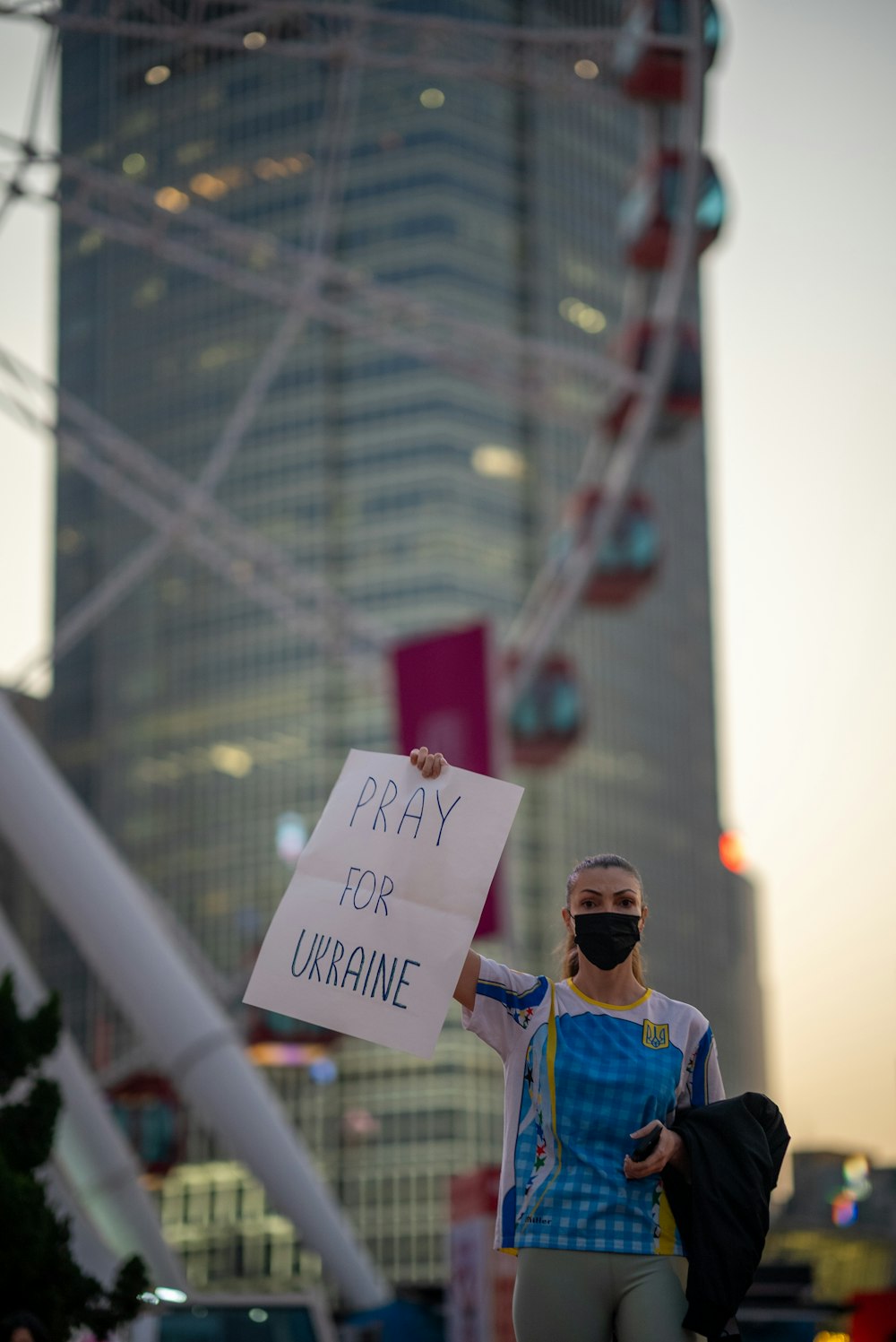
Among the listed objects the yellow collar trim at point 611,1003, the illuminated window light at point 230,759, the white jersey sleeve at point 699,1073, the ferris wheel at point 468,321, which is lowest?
the white jersey sleeve at point 699,1073

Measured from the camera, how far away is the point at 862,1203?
3718 inches

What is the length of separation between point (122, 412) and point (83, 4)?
88.3 m

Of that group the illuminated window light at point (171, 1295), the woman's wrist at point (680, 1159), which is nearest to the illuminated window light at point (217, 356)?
the illuminated window light at point (171, 1295)

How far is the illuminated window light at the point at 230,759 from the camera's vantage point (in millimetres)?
104938

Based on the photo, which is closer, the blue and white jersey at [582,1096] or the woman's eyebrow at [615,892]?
the blue and white jersey at [582,1096]

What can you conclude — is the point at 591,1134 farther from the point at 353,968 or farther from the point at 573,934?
the point at 353,968

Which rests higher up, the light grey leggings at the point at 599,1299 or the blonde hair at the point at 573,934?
the blonde hair at the point at 573,934

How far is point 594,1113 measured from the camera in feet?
14.6

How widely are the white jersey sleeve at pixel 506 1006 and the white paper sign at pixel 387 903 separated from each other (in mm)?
80

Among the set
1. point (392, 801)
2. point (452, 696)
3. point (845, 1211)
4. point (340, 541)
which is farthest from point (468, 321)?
point (340, 541)

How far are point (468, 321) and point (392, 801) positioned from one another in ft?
62.0

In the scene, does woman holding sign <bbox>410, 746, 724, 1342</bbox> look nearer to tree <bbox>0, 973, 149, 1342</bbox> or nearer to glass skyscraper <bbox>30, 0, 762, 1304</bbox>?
tree <bbox>0, 973, 149, 1342</bbox>

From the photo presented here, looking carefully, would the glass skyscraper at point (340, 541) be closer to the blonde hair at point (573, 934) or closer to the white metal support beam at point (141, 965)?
the white metal support beam at point (141, 965)

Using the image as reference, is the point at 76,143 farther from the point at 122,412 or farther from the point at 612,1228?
the point at 612,1228
